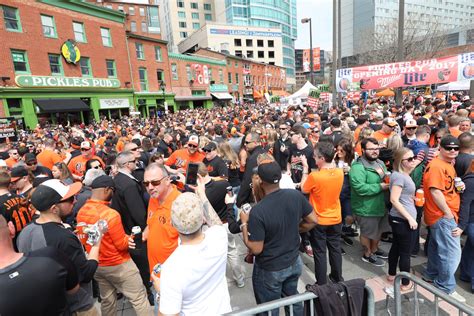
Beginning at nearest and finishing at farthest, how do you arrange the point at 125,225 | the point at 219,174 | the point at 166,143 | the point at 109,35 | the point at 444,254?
the point at 444,254 → the point at 125,225 → the point at 219,174 → the point at 166,143 → the point at 109,35

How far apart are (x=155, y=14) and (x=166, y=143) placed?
4327cm

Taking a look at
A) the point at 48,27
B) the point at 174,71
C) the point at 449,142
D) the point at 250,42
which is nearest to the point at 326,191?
the point at 449,142

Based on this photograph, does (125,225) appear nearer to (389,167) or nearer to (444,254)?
(444,254)

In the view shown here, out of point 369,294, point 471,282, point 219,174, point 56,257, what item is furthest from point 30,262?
point 471,282

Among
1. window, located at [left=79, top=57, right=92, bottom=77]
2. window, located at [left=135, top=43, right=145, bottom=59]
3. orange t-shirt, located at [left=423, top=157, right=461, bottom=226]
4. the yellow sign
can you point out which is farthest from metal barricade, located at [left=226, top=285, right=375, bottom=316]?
window, located at [left=135, top=43, right=145, bottom=59]

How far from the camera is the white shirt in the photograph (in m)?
1.68

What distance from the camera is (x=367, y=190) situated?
3.77 metres

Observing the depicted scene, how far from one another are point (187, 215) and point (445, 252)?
11.1ft

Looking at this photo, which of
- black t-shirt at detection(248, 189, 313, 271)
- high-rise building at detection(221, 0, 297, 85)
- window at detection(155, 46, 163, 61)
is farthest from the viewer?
high-rise building at detection(221, 0, 297, 85)

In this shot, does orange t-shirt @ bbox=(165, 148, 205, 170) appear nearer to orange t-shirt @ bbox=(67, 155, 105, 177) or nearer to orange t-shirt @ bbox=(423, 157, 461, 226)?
orange t-shirt @ bbox=(67, 155, 105, 177)

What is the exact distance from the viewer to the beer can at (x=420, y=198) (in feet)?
10.6

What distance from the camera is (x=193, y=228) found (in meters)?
1.76

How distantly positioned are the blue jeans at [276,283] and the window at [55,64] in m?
25.3

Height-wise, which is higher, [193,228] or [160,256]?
[193,228]
